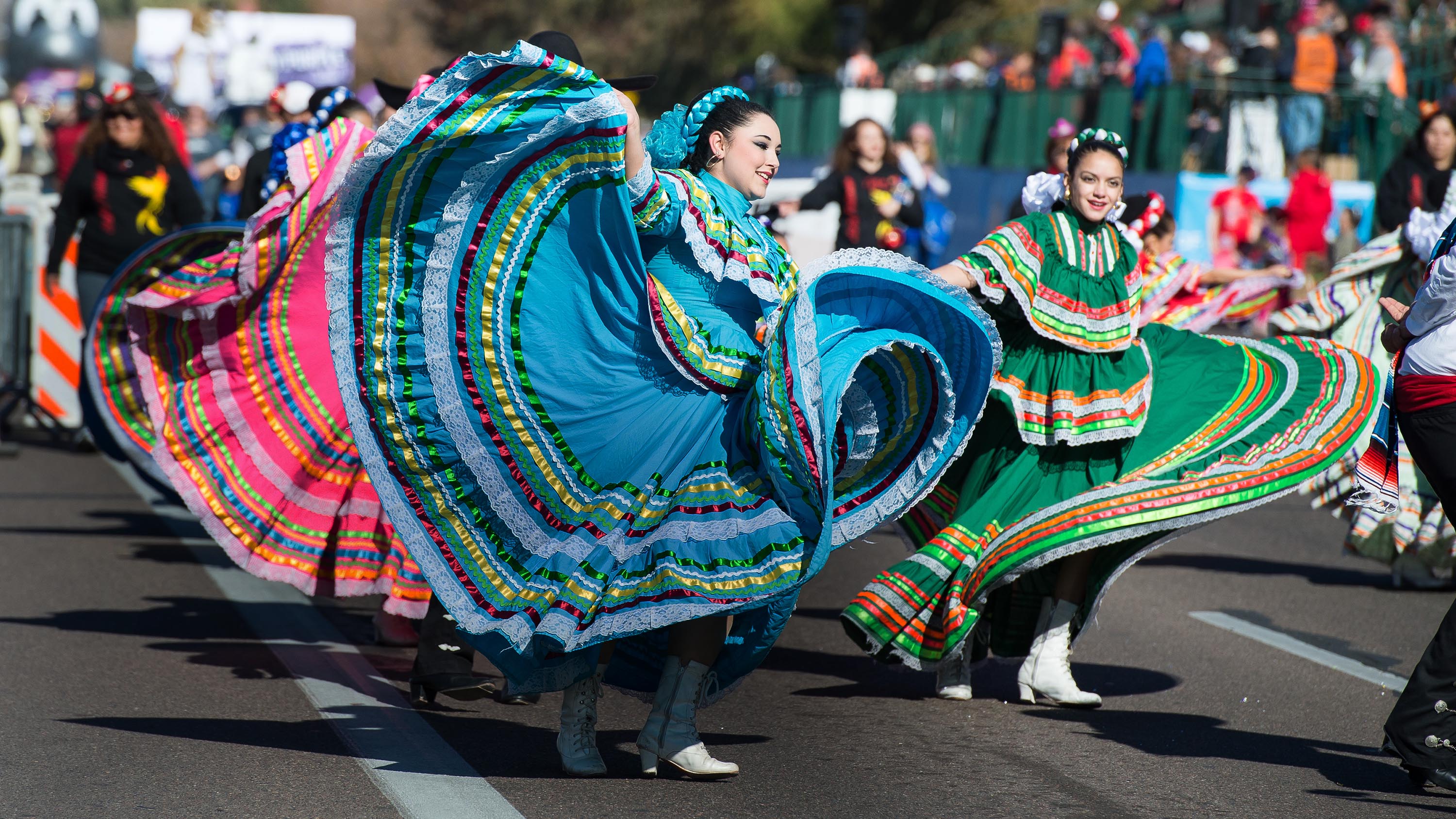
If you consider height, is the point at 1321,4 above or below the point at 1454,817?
above

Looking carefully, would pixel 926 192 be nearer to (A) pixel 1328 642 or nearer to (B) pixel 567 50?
(A) pixel 1328 642

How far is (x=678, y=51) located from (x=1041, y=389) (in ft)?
159

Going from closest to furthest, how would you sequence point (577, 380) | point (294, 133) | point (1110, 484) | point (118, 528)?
1. point (577, 380)
2. point (1110, 484)
3. point (294, 133)
4. point (118, 528)

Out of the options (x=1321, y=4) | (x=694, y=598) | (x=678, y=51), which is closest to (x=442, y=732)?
(x=694, y=598)

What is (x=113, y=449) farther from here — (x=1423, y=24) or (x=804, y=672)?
(x=1423, y=24)

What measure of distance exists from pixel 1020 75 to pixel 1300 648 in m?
17.2

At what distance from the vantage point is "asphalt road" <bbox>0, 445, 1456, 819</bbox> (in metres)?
4.55

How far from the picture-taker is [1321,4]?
59.7ft

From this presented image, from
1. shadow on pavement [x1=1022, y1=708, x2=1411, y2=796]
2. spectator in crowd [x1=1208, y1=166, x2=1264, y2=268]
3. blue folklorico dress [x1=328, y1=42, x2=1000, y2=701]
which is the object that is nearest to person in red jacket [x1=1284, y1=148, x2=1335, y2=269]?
spectator in crowd [x1=1208, y1=166, x2=1264, y2=268]

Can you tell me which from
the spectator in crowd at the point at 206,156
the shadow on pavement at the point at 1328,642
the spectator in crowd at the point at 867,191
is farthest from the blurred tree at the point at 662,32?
the shadow on pavement at the point at 1328,642

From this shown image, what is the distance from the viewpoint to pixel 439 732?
203 inches

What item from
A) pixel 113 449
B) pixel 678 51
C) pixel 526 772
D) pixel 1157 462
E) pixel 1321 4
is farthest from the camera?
pixel 678 51

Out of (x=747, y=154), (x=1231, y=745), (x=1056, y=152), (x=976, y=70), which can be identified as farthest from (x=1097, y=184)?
(x=976, y=70)

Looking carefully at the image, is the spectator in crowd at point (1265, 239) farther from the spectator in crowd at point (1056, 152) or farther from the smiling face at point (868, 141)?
the spectator in crowd at point (1056, 152)
